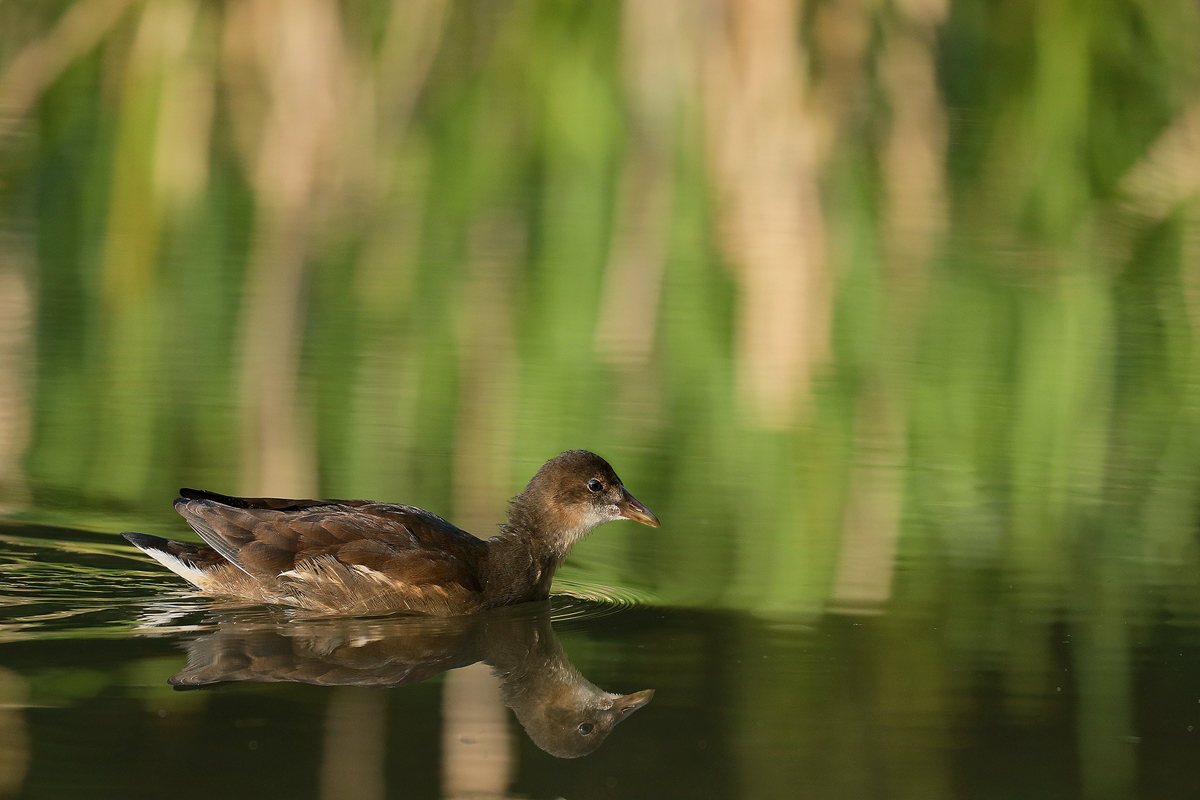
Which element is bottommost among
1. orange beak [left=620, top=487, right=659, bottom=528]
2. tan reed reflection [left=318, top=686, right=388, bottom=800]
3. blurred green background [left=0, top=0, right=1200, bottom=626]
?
tan reed reflection [left=318, top=686, right=388, bottom=800]

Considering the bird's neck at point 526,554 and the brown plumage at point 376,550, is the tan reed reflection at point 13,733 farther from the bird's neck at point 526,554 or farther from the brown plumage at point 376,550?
the bird's neck at point 526,554

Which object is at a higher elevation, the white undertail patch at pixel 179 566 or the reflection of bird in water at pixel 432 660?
the white undertail patch at pixel 179 566

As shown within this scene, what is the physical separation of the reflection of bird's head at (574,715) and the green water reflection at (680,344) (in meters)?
0.09

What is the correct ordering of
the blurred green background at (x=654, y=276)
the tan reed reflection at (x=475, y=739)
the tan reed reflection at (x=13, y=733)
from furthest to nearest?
the blurred green background at (x=654, y=276) < the tan reed reflection at (x=475, y=739) < the tan reed reflection at (x=13, y=733)

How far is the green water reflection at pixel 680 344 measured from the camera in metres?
5.14

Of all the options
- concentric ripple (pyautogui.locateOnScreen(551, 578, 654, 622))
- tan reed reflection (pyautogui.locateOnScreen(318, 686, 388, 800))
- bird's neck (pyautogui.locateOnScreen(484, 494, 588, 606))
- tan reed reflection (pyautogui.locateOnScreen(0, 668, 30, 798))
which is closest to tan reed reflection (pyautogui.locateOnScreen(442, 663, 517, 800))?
tan reed reflection (pyautogui.locateOnScreen(318, 686, 388, 800))

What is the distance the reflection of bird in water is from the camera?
4.98 metres

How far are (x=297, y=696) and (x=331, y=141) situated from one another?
935 cm

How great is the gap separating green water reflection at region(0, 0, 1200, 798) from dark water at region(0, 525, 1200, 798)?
0.02 metres

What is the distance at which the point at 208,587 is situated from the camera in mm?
6152

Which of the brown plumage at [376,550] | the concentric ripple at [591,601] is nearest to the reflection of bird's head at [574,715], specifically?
the concentric ripple at [591,601]

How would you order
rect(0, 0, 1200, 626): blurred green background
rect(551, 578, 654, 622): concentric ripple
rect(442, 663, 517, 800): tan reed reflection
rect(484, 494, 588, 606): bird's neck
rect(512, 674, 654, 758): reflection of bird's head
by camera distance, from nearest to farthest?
rect(442, 663, 517, 800): tan reed reflection
rect(512, 674, 654, 758): reflection of bird's head
rect(551, 578, 654, 622): concentric ripple
rect(484, 494, 588, 606): bird's neck
rect(0, 0, 1200, 626): blurred green background

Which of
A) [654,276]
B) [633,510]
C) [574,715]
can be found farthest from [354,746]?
[654,276]

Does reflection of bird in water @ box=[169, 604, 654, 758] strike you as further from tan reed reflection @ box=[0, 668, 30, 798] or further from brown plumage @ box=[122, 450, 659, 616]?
tan reed reflection @ box=[0, 668, 30, 798]
